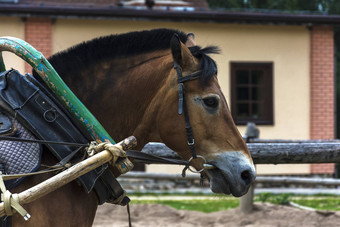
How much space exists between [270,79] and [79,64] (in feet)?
32.9

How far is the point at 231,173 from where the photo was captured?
2912mm

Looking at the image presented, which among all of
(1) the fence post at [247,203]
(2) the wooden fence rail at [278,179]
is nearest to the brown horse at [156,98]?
(1) the fence post at [247,203]

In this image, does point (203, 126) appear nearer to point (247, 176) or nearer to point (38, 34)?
point (247, 176)

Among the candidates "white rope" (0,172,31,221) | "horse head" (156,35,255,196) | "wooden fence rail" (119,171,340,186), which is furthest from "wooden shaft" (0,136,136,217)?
"wooden fence rail" (119,171,340,186)

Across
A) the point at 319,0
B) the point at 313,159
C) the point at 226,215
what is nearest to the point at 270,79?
the point at 226,215

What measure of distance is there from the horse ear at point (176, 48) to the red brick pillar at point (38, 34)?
884 cm

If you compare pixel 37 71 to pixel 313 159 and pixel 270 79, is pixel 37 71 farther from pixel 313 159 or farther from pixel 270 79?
pixel 270 79

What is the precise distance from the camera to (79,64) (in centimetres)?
312

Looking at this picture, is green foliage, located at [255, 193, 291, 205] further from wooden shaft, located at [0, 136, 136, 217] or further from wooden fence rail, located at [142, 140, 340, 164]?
wooden shaft, located at [0, 136, 136, 217]

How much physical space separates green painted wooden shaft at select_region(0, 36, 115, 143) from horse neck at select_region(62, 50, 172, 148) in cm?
22

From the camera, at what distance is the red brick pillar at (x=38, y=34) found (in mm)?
11445

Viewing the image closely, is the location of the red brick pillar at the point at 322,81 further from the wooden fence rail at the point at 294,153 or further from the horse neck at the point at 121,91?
the horse neck at the point at 121,91

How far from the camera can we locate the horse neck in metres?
3.08

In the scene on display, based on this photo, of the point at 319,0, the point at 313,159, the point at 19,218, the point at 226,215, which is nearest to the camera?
the point at 19,218
